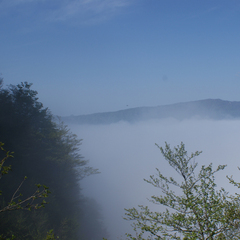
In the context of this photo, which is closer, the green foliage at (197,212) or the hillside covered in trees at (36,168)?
the green foliage at (197,212)

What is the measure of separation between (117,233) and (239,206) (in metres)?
49.0

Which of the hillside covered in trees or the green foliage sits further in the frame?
the hillside covered in trees

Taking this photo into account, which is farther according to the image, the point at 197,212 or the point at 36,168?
the point at 36,168

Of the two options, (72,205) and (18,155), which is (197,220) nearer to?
(18,155)

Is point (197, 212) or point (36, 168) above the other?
point (197, 212)

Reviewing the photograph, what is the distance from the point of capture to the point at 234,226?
17.8ft

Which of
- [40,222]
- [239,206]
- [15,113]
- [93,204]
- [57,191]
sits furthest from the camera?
[93,204]

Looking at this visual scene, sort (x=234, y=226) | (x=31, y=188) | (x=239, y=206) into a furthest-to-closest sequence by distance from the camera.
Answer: (x=31, y=188) → (x=239, y=206) → (x=234, y=226)

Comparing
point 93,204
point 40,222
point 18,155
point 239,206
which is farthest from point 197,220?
point 93,204

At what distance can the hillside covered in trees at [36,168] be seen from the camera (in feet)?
73.2

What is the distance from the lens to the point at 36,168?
28938mm

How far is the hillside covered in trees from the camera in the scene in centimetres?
2231

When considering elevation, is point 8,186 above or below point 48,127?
below

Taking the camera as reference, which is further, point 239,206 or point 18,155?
point 18,155
